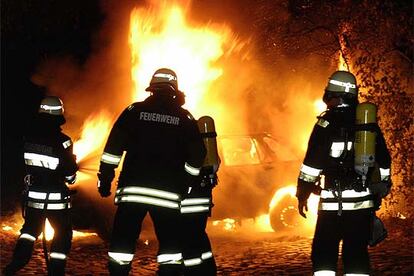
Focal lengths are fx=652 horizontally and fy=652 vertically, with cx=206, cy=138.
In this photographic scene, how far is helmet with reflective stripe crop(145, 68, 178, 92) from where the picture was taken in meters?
5.86

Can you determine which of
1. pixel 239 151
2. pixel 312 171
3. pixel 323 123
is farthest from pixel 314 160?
pixel 239 151

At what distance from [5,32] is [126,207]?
902 centimetres

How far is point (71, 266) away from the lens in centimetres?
840

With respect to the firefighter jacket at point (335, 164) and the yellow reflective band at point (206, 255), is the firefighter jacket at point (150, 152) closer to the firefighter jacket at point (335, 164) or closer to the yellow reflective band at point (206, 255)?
the yellow reflective band at point (206, 255)

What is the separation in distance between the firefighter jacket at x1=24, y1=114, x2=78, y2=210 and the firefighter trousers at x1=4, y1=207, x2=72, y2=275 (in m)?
0.09

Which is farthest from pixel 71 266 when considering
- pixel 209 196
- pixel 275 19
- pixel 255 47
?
pixel 255 47

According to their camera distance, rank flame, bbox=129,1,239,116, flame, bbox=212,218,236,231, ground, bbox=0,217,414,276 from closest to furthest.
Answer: ground, bbox=0,217,414,276 < flame, bbox=212,218,236,231 < flame, bbox=129,1,239,116

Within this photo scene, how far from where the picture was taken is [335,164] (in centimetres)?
567

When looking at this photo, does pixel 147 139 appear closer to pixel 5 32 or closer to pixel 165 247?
pixel 165 247

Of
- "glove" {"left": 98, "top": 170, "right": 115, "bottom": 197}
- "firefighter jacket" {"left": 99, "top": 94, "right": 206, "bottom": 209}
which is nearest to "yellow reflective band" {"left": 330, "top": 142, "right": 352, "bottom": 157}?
"firefighter jacket" {"left": 99, "top": 94, "right": 206, "bottom": 209}

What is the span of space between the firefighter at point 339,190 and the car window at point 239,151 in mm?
4932

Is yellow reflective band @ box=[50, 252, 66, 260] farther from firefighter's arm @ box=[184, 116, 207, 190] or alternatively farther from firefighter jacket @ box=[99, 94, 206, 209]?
firefighter's arm @ box=[184, 116, 207, 190]

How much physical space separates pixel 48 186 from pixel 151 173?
5.83 ft

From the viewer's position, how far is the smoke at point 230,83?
13898 mm
